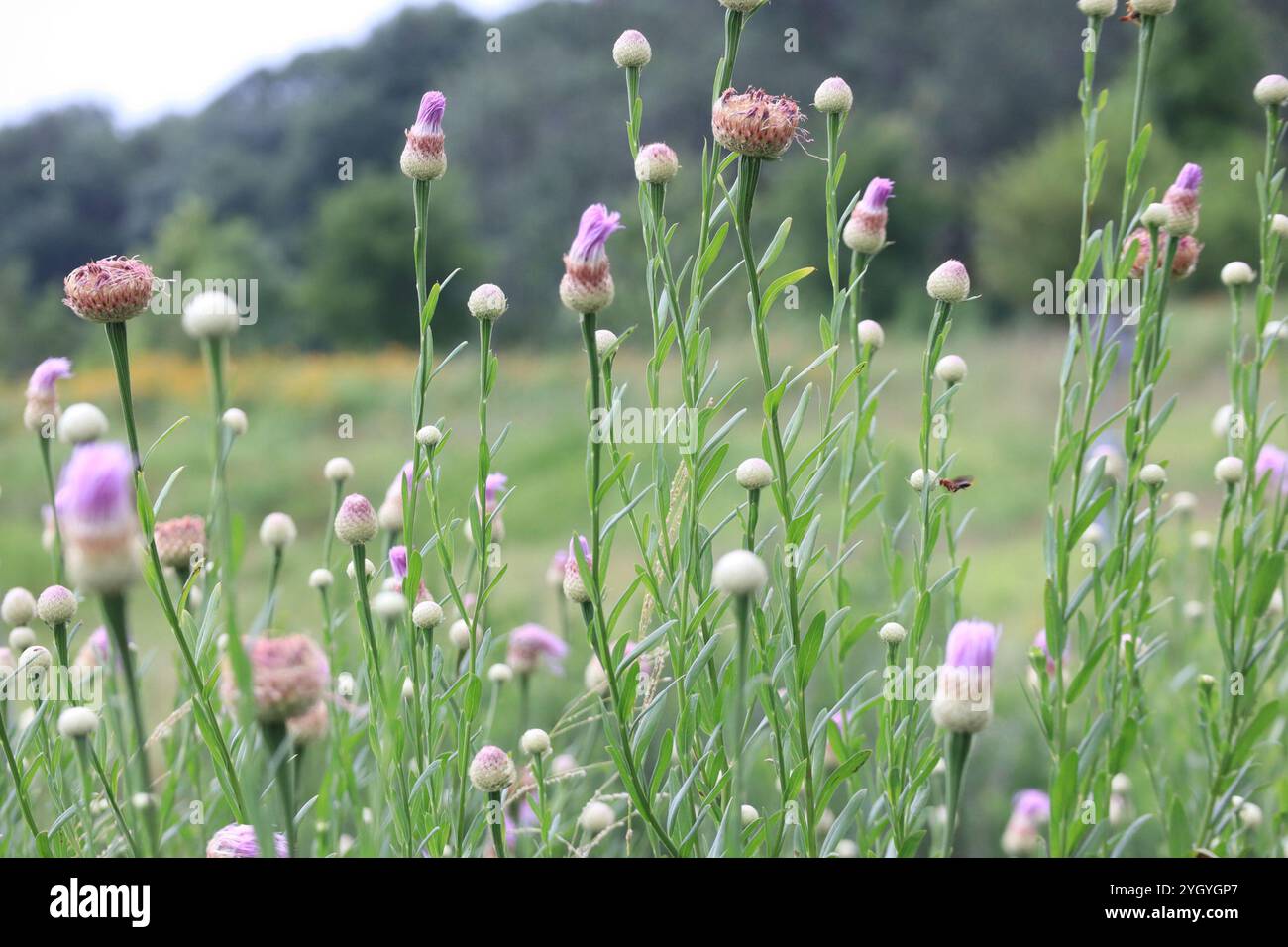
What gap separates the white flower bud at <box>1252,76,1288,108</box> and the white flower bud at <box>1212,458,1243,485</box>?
0.44 meters

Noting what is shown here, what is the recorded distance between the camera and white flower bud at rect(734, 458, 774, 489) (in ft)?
3.46

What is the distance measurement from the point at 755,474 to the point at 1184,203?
662mm

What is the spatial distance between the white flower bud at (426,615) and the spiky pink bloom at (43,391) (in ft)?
2.03

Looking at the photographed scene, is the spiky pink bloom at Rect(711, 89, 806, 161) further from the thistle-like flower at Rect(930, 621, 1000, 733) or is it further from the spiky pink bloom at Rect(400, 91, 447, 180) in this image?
the thistle-like flower at Rect(930, 621, 1000, 733)

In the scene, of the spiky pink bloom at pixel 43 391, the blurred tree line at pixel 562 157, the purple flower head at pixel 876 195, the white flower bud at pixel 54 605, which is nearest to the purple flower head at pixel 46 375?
the spiky pink bloom at pixel 43 391

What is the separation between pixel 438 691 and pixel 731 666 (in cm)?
40

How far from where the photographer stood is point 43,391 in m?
1.41

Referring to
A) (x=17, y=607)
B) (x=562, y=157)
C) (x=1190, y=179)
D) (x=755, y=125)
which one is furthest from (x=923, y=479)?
(x=562, y=157)

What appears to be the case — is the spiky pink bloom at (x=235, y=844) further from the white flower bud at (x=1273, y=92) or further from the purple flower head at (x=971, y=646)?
the white flower bud at (x=1273, y=92)

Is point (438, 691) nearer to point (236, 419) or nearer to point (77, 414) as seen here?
point (236, 419)

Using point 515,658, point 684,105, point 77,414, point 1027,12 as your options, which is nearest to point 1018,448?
point 515,658

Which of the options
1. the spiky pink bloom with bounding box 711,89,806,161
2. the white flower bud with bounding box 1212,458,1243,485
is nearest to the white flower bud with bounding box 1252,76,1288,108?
the white flower bud with bounding box 1212,458,1243,485

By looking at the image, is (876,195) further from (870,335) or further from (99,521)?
(99,521)
